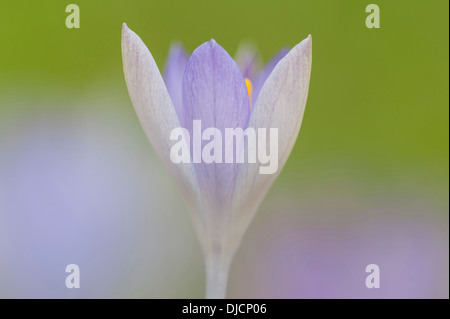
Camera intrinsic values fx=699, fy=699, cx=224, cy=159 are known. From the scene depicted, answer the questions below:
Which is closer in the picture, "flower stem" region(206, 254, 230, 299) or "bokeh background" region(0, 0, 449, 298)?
"flower stem" region(206, 254, 230, 299)

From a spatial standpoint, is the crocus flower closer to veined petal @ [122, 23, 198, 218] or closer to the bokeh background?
veined petal @ [122, 23, 198, 218]

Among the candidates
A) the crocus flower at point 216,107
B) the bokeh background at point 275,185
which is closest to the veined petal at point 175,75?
the crocus flower at point 216,107

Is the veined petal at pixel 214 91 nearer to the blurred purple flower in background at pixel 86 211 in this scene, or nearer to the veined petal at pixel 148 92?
the veined petal at pixel 148 92

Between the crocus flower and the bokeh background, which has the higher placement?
the bokeh background

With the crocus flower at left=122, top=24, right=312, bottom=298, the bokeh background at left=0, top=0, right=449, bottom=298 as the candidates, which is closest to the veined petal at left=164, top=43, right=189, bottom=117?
the crocus flower at left=122, top=24, right=312, bottom=298

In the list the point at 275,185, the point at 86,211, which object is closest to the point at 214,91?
the point at 86,211

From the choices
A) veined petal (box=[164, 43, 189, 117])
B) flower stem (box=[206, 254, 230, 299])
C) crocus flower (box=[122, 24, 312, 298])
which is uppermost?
veined petal (box=[164, 43, 189, 117])
